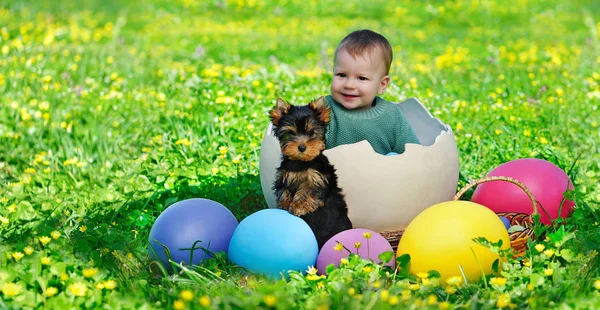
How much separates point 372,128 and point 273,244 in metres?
1.08

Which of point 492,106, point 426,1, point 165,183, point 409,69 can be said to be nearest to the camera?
point 165,183

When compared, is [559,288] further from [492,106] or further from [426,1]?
[426,1]

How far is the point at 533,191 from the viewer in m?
4.44

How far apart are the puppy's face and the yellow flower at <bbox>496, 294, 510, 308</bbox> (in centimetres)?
115

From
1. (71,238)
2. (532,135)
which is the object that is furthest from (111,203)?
(532,135)

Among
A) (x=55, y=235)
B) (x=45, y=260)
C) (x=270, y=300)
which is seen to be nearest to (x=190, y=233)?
(x=55, y=235)

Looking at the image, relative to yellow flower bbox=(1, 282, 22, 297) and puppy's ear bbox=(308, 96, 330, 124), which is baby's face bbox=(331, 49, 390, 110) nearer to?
puppy's ear bbox=(308, 96, 330, 124)

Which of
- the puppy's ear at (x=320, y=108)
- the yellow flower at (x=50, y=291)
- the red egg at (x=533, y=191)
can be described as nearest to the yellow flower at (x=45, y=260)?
the yellow flower at (x=50, y=291)

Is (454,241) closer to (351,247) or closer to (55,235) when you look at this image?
(351,247)

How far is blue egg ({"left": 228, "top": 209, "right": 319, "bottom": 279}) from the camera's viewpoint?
368cm

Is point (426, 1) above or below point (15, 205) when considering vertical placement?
above

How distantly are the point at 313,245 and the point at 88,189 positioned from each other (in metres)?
1.98

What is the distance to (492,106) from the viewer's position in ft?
21.5

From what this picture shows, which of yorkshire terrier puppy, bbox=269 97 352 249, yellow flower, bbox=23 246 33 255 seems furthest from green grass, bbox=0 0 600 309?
yorkshire terrier puppy, bbox=269 97 352 249
